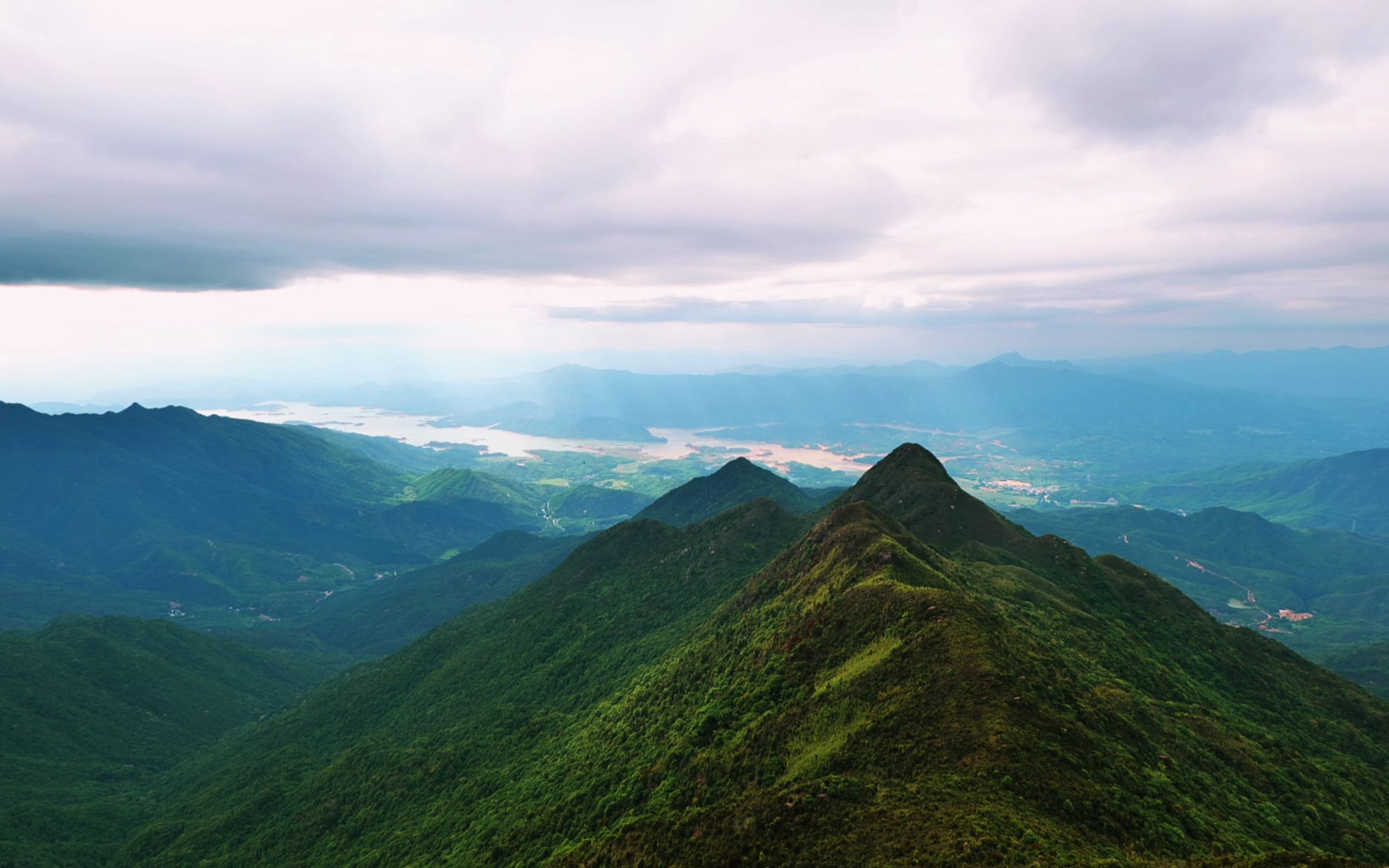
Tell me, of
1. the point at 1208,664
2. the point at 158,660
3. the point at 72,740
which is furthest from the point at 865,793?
the point at 158,660

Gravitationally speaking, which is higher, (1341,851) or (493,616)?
(1341,851)

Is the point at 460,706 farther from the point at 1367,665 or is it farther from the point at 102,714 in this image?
the point at 1367,665

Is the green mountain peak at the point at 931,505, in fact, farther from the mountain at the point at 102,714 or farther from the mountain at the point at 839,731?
the mountain at the point at 102,714

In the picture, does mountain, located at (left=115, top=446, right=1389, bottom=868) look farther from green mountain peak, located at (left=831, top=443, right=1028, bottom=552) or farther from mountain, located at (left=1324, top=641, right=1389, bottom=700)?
mountain, located at (left=1324, top=641, right=1389, bottom=700)

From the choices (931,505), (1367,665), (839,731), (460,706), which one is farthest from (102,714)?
(1367,665)

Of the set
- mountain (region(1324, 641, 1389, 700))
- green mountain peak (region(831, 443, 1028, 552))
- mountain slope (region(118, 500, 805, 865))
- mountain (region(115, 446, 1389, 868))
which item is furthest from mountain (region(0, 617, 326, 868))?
mountain (region(1324, 641, 1389, 700))

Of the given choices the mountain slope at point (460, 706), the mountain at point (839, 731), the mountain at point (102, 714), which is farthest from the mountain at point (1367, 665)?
the mountain at point (102, 714)

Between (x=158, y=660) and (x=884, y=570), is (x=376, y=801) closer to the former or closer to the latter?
(x=884, y=570)
